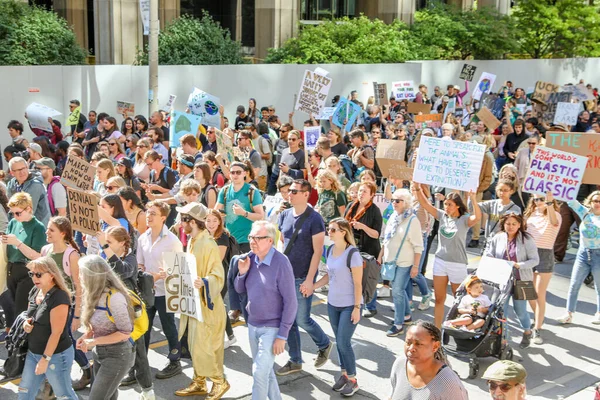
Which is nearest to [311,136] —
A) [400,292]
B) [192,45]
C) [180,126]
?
[180,126]

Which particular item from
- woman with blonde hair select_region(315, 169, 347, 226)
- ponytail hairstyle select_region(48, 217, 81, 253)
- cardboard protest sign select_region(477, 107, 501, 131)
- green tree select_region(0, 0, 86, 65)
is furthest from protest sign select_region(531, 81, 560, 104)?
ponytail hairstyle select_region(48, 217, 81, 253)

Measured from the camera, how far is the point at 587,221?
9.58 meters

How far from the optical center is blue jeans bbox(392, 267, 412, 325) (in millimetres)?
9117

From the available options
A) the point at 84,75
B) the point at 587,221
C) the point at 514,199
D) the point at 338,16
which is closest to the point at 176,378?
the point at 587,221

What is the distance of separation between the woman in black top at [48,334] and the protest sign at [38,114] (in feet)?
36.6

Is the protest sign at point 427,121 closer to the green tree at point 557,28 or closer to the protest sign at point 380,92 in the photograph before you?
the protest sign at point 380,92

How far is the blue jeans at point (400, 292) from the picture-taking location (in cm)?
912

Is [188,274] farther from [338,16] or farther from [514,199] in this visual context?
[338,16]

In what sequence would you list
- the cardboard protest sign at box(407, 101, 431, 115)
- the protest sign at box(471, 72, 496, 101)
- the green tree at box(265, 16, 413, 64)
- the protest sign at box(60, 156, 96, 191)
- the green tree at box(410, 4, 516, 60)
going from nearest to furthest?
the protest sign at box(60, 156, 96, 191), the cardboard protest sign at box(407, 101, 431, 115), the protest sign at box(471, 72, 496, 101), the green tree at box(265, 16, 413, 64), the green tree at box(410, 4, 516, 60)

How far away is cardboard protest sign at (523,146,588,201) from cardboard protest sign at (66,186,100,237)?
16.1 feet

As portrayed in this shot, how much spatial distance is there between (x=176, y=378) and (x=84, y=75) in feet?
41.9

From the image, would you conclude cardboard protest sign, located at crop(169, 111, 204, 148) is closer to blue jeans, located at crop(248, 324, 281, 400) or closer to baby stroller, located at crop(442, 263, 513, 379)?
baby stroller, located at crop(442, 263, 513, 379)

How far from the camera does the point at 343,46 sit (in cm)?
2698

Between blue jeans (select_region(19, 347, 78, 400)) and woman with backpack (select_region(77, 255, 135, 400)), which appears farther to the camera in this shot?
blue jeans (select_region(19, 347, 78, 400))
